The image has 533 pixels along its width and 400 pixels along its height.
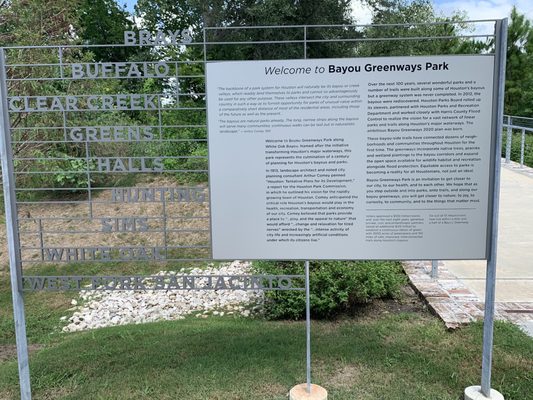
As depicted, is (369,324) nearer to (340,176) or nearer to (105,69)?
(340,176)

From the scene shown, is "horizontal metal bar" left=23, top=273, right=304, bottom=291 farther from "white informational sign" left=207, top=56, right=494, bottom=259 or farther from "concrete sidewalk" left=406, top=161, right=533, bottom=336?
"concrete sidewalk" left=406, top=161, right=533, bottom=336

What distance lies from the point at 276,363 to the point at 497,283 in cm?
A: 297

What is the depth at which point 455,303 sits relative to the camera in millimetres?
4852

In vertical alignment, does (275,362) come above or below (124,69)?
below

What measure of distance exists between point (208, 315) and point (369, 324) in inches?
76.5

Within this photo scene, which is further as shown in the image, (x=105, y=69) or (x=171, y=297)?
(x=171, y=297)

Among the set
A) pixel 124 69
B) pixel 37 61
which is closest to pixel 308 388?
pixel 124 69

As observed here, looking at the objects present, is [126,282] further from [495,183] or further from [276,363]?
[495,183]

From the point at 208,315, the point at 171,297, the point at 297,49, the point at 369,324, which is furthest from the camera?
the point at 297,49

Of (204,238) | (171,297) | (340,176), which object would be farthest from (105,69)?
(204,238)

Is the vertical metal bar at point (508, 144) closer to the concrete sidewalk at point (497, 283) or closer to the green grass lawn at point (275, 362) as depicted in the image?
the concrete sidewalk at point (497, 283)

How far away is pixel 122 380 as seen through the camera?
3.72m

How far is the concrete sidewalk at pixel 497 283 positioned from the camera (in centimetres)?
463

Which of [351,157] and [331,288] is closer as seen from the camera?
[351,157]
